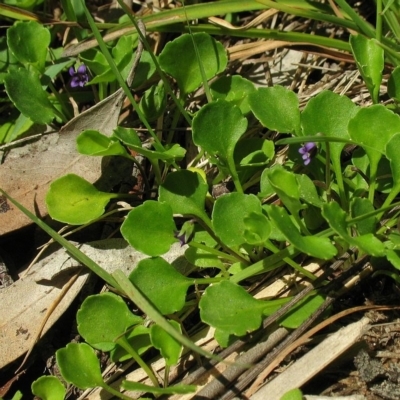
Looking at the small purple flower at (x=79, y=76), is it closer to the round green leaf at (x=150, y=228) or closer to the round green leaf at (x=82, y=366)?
the round green leaf at (x=150, y=228)

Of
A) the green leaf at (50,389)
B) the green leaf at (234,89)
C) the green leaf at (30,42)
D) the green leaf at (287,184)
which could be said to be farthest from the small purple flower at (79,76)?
the green leaf at (50,389)

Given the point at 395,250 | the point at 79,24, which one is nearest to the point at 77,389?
the point at 395,250

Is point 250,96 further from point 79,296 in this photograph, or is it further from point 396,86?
point 79,296

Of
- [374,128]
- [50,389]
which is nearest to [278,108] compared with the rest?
[374,128]

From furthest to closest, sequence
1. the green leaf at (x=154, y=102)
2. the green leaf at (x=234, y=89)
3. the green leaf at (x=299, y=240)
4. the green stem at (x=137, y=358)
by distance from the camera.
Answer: the green leaf at (x=154, y=102) → the green leaf at (x=234, y=89) → the green stem at (x=137, y=358) → the green leaf at (x=299, y=240)

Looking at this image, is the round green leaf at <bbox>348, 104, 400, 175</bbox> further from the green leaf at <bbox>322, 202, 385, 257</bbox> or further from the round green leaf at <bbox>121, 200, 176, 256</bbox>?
the round green leaf at <bbox>121, 200, 176, 256</bbox>

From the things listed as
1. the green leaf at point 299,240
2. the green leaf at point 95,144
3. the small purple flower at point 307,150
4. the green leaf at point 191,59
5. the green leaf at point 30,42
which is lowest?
the green leaf at point 299,240

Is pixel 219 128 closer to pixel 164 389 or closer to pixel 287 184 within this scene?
pixel 287 184
